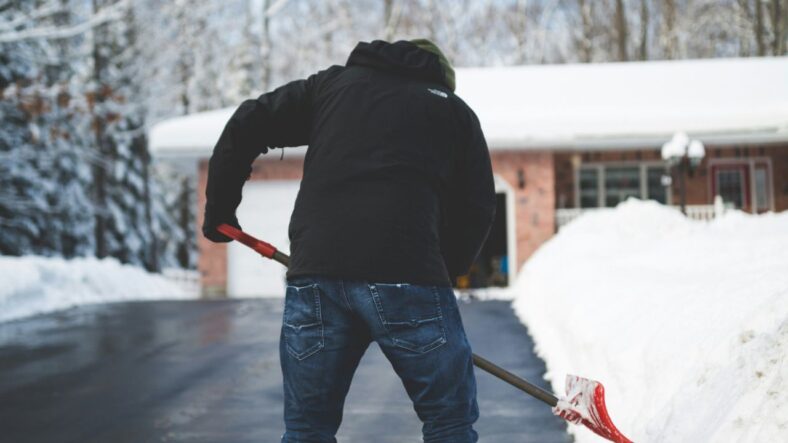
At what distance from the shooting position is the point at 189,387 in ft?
19.5

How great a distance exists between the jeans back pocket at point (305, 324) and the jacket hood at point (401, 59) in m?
0.78

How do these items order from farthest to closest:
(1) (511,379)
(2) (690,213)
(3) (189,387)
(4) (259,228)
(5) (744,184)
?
(5) (744,184)
(2) (690,213)
(4) (259,228)
(3) (189,387)
(1) (511,379)

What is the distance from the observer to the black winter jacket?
2408 mm

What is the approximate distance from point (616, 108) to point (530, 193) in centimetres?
269

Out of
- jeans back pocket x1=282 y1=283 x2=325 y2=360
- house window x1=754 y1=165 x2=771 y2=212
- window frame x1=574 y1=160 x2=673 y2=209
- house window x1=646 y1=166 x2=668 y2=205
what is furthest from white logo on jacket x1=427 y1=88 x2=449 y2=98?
house window x1=754 y1=165 x2=771 y2=212

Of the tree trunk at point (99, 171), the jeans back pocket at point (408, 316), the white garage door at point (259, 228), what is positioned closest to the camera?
the jeans back pocket at point (408, 316)

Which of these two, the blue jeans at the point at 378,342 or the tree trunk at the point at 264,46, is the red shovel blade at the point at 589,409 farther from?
the tree trunk at the point at 264,46

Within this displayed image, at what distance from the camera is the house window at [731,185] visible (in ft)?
59.4

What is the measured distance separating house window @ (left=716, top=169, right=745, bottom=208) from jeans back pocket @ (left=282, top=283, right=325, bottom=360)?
57.4 ft

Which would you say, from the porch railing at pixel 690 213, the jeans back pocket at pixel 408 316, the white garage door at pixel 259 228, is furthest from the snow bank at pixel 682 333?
the white garage door at pixel 259 228

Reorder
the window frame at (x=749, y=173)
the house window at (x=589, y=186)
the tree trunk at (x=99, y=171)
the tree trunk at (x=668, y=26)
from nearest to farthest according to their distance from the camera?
the window frame at (x=749, y=173) → the house window at (x=589, y=186) → the tree trunk at (x=99, y=171) → the tree trunk at (x=668, y=26)

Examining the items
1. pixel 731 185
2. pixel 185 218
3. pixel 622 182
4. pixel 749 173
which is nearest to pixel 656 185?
pixel 622 182

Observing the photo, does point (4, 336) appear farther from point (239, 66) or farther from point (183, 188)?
point (183, 188)

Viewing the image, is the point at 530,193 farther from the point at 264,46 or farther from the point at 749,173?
the point at 264,46
